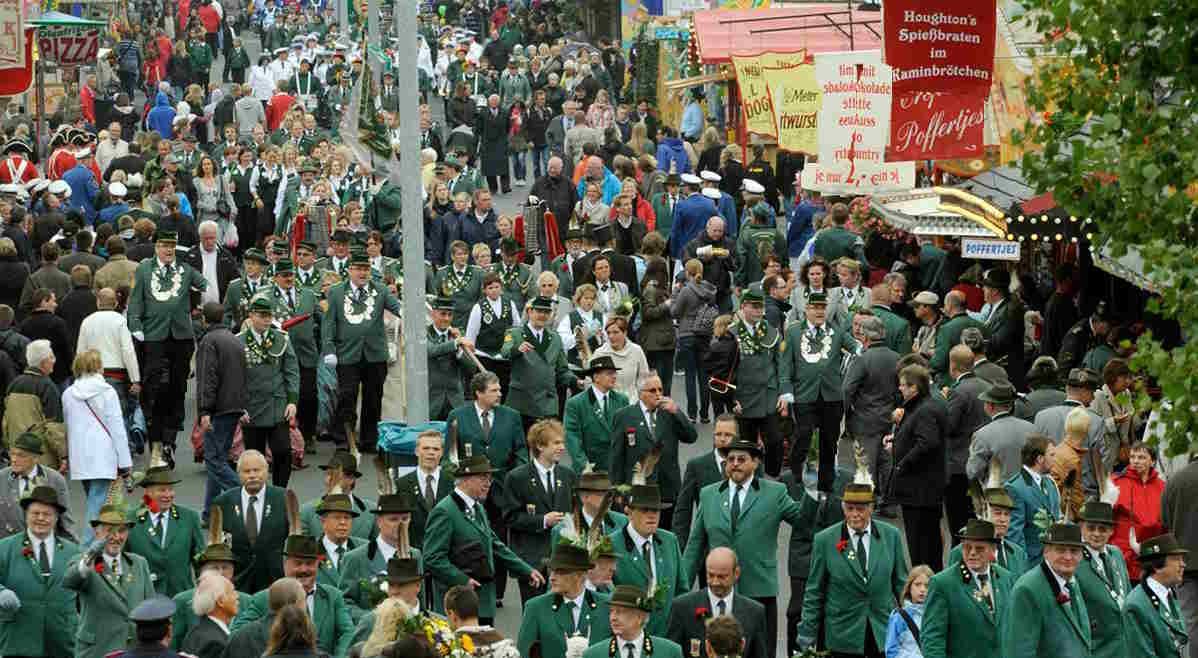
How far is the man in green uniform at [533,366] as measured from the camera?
20625 mm

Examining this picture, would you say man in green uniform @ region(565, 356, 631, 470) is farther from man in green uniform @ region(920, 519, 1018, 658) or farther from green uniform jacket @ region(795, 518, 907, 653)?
man in green uniform @ region(920, 519, 1018, 658)

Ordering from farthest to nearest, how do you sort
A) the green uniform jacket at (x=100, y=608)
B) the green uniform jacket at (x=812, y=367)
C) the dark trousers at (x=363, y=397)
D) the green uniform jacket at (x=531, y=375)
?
the dark trousers at (x=363, y=397)
the green uniform jacket at (x=812, y=367)
the green uniform jacket at (x=531, y=375)
the green uniform jacket at (x=100, y=608)

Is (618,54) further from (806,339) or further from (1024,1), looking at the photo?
(1024,1)

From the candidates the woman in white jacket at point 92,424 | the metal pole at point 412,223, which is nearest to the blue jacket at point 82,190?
the woman in white jacket at point 92,424

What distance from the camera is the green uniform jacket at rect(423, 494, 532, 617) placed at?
1555 cm

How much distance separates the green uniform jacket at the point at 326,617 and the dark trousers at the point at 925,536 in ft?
17.4

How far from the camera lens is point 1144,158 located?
11.1 metres

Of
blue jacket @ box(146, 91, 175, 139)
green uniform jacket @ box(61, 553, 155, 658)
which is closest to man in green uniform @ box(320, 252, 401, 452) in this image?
green uniform jacket @ box(61, 553, 155, 658)

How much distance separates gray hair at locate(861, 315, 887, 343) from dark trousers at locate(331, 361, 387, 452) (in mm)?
4626

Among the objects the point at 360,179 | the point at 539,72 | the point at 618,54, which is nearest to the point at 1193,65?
the point at 360,179

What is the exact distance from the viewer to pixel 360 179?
30.0 meters

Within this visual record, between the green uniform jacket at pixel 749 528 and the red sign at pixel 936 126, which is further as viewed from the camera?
the red sign at pixel 936 126

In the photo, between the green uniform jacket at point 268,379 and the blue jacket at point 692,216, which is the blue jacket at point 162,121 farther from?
the green uniform jacket at point 268,379

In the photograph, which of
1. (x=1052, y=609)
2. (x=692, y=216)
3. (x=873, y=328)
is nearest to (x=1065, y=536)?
(x=1052, y=609)
